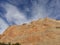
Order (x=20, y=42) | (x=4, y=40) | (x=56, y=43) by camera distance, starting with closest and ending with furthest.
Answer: (x=56, y=43), (x=20, y=42), (x=4, y=40)

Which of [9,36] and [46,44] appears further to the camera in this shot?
[9,36]

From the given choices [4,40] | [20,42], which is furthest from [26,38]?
[4,40]

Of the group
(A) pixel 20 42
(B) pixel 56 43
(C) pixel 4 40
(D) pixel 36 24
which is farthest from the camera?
(D) pixel 36 24

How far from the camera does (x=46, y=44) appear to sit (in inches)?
2419

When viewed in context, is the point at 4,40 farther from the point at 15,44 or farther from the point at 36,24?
the point at 36,24

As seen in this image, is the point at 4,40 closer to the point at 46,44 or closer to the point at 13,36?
the point at 13,36

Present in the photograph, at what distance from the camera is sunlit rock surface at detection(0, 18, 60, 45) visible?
6481 cm

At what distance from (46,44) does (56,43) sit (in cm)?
322

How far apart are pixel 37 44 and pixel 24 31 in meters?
13.9

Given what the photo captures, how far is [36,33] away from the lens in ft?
232

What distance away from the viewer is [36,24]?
261ft

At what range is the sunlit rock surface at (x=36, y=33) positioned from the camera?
64.8 m

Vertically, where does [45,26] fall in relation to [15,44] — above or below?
above

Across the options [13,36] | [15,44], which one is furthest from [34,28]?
[15,44]
